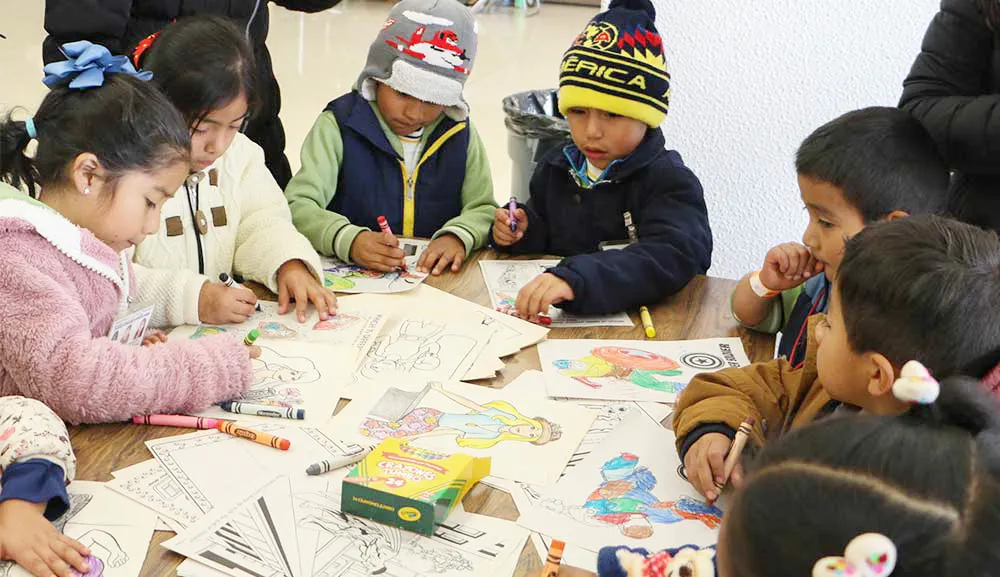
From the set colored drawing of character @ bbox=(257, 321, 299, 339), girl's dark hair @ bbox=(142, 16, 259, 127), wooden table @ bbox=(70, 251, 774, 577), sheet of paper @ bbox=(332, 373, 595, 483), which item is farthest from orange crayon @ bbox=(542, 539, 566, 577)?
girl's dark hair @ bbox=(142, 16, 259, 127)

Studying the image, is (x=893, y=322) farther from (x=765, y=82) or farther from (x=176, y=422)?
(x=765, y=82)

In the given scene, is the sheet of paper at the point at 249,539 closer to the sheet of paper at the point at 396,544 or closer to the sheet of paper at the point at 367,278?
the sheet of paper at the point at 396,544

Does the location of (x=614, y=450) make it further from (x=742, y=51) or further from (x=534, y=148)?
(x=742, y=51)

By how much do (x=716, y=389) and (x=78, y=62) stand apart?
0.98 metres

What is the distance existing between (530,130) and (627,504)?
166 cm

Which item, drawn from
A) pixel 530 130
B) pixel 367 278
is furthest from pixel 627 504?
pixel 530 130

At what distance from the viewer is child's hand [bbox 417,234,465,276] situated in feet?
6.10

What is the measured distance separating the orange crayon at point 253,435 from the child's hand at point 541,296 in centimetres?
57

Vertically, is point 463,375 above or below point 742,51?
below

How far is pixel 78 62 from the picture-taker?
134 centimetres

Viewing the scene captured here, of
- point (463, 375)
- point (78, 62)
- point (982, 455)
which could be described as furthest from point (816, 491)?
point (78, 62)

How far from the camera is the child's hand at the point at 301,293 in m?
1.62

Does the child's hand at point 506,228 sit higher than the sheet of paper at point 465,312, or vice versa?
the child's hand at point 506,228

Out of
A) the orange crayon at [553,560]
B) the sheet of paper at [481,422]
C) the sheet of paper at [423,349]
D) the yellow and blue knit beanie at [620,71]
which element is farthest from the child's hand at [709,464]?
the yellow and blue knit beanie at [620,71]
